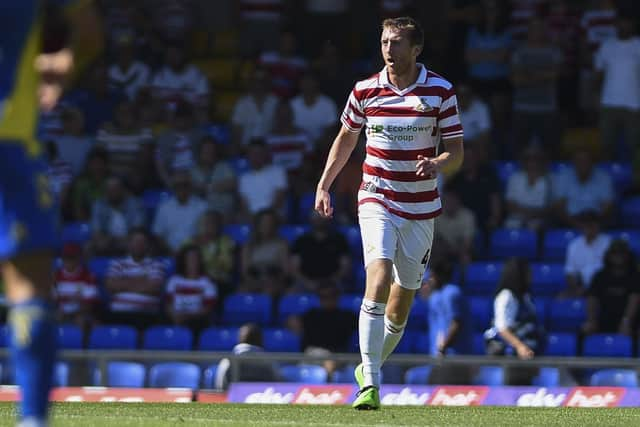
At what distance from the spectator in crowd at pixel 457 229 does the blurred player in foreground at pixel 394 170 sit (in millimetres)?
6828

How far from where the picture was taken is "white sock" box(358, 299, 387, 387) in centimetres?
888

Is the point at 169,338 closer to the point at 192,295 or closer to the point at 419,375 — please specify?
the point at 192,295

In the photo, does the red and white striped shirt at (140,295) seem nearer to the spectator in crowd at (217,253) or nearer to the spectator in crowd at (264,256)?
the spectator in crowd at (217,253)

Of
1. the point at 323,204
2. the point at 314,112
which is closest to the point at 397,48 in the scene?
the point at 323,204

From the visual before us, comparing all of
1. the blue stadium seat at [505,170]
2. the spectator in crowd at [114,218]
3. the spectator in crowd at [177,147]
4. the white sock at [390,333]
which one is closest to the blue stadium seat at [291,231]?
the spectator in crowd at [177,147]

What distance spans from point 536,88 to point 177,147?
4363 millimetres

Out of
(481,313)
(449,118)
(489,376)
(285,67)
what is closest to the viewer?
(449,118)

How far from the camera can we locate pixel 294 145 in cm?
1784

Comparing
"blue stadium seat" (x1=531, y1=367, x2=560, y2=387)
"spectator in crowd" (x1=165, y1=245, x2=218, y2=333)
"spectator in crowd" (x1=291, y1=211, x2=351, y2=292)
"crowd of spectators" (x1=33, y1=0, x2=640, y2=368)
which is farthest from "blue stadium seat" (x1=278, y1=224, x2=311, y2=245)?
"blue stadium seat" (x1=531, y1=367, x2=560, y2=387)

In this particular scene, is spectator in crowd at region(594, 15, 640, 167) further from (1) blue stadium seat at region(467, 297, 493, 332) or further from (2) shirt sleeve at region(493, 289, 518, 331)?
(2) shirt sleeve at region(493, 289, 518, 331)

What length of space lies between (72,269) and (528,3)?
21.5ft

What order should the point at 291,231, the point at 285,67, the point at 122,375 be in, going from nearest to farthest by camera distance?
1. the point at 122,375
2. the point at 291,231
3. the point at 285,67

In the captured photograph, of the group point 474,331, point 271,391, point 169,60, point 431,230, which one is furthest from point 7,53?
point 169,60

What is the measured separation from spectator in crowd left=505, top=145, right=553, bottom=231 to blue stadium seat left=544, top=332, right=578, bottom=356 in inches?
67.6
